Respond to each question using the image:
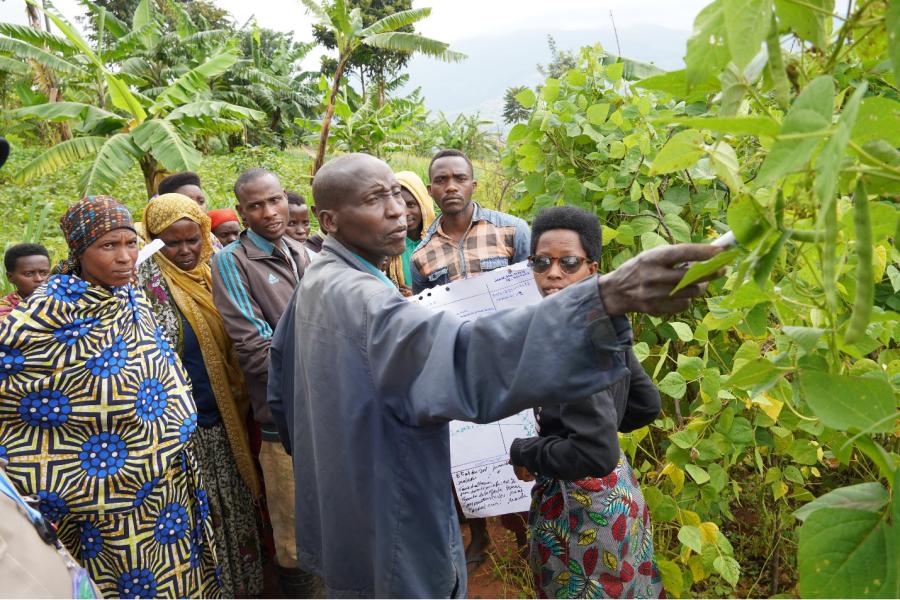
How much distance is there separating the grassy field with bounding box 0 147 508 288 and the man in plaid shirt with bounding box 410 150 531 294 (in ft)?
12.0

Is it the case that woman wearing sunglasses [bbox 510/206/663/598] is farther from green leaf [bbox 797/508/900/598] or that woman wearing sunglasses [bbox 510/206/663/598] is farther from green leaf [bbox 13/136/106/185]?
green leaf [bbox 13/136/106/185]

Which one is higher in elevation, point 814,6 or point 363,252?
point 814,6

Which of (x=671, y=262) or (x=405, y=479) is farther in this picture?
(x=405, y=479)

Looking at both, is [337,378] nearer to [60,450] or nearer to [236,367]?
[60,450]

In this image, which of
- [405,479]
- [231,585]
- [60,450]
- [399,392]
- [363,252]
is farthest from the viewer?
[231,585]

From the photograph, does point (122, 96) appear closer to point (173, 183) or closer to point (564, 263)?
point (173, 183)

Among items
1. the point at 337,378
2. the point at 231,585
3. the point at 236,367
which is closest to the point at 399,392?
the point at 337,378

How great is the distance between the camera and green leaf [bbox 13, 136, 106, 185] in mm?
9195

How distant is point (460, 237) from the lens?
3525 millimetres

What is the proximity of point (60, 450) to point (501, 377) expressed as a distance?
1862 mm

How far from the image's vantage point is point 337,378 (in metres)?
1.56

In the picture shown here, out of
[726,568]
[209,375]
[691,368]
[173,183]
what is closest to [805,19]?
[691,368]

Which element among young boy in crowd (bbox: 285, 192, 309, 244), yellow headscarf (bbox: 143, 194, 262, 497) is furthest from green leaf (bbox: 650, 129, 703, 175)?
young boy in crowd (bbox: 285, 192, 309, 244)

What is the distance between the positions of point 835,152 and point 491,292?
2149 millimetres
